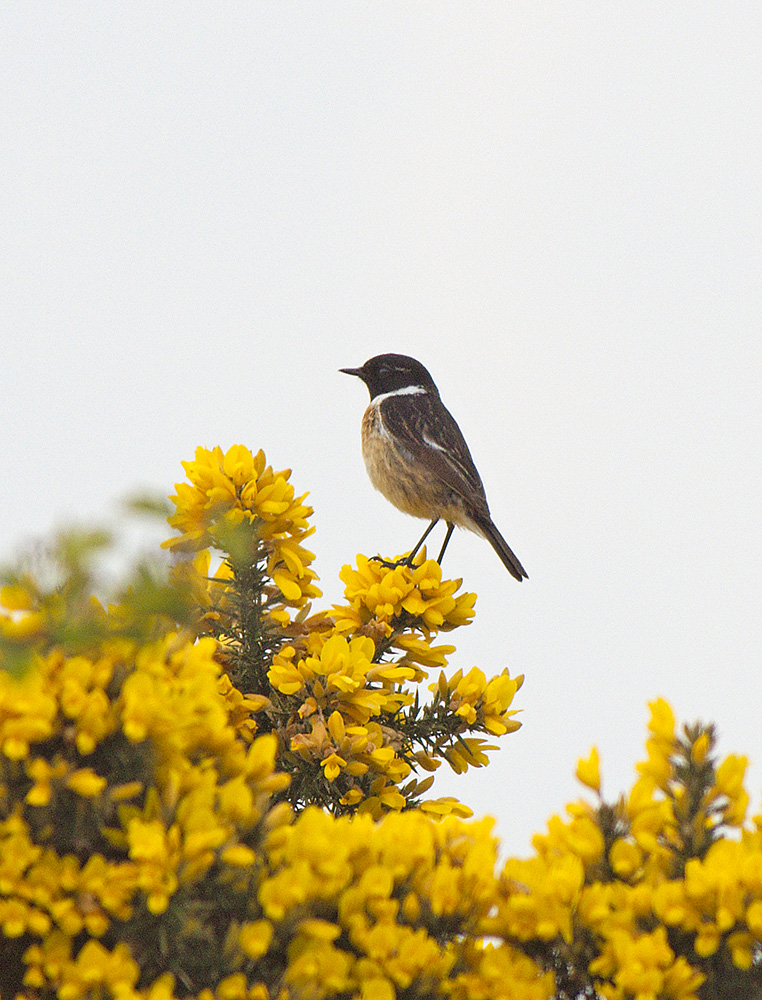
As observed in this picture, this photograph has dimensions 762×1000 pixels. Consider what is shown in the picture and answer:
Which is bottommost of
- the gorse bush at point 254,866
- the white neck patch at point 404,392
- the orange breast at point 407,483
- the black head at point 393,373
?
the gorse bush at point 254,866

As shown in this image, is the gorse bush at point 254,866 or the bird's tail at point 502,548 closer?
the gorse bush at point 254,866

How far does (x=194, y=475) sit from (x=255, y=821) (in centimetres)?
134

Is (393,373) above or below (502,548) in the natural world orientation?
above

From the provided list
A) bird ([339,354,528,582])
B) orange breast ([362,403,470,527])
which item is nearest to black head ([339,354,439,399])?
A: bird ([339,354,528,582])

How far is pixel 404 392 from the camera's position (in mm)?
7574

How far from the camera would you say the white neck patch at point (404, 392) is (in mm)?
7535

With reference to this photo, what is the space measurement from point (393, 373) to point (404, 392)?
0.16 meters

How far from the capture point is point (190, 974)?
78.9 inches

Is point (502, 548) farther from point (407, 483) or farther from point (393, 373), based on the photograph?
point (393, 373)

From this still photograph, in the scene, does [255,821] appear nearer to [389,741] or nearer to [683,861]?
[683,861]

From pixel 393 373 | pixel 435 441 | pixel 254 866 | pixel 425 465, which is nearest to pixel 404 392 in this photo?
pixel 393 373

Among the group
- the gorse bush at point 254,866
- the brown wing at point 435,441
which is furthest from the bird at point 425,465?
the gorse bush at point 254,866

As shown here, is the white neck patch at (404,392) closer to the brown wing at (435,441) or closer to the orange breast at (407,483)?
the brown wing at (435,441)

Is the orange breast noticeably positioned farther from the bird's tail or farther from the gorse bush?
the gorse bush
